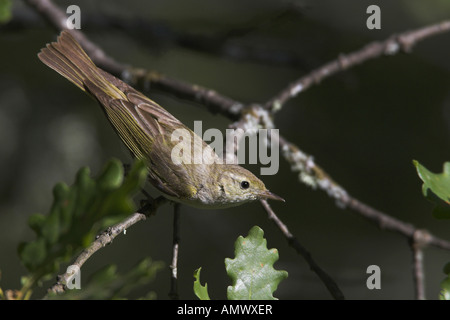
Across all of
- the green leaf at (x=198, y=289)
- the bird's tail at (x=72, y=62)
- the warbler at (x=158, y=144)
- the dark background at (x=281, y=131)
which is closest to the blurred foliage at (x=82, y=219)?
the green leaf at (x=198, y=289)

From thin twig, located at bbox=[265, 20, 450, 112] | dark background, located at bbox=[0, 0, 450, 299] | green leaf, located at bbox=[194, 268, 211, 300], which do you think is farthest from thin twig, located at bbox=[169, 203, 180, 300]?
dark background, located at bbox=[0, 0, 450, 299]

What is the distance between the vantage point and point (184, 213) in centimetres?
500

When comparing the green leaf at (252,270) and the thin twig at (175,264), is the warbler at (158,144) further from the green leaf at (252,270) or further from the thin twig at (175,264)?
the green leaf at (252,270)

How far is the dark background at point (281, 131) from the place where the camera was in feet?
15.0

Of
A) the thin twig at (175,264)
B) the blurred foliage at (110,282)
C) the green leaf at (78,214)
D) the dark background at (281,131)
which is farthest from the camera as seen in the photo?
the dark background at (281,131)

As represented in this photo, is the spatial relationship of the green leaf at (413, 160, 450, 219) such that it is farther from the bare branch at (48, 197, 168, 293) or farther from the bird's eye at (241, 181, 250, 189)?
the bare branch at (48, 197, 168, 293)

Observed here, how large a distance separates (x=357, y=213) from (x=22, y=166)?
2.94 meters

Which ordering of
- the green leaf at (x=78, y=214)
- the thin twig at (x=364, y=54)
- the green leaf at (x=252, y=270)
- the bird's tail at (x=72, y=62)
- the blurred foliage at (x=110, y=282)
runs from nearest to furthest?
the green leaf at (x=78, y=214) → the blurred foliage at (x=110, y=282) → the green leaf at (x=252, y=270) → the bird's tail at (x=72, y=62) → the thin twig at (x=364, y=54)

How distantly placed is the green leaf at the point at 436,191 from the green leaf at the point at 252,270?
593mm

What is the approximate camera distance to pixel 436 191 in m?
1.99

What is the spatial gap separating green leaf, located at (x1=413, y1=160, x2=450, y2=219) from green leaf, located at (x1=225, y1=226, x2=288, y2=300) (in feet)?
1.95

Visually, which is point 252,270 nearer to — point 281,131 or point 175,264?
point 175,264

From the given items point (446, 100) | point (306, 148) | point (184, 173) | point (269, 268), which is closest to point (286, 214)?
point (306, 148)

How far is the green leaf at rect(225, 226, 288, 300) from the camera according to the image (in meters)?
1.90
